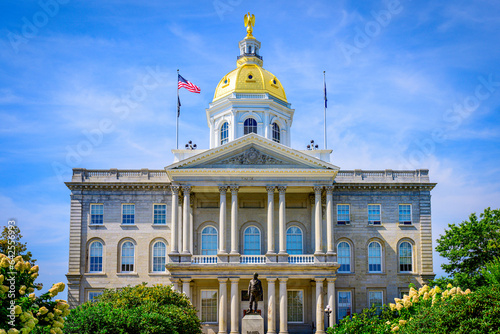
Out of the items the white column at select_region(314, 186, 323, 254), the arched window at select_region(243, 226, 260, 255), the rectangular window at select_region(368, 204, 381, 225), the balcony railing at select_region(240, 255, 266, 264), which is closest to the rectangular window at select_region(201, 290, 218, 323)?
the balcony railing at select_region(240, 255, 266, 264)

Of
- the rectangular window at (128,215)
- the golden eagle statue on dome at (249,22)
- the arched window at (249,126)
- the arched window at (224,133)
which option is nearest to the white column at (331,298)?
the arched window at (249,126)

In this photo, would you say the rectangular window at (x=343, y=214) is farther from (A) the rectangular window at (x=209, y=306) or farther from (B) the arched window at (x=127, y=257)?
(B) the arched window at (x=127, y=257)

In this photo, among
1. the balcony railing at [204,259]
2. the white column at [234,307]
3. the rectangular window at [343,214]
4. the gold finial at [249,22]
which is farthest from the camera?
the gold finial at [249,22]

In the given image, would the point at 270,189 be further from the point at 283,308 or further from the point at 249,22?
the point at 249,22

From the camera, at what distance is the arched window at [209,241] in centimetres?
5484

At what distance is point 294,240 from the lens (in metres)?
55.4

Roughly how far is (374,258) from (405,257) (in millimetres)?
2767

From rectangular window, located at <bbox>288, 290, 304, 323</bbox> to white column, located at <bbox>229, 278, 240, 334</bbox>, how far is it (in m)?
5.45

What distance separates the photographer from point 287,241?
5531cm

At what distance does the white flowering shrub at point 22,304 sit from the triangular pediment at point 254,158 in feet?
99.7

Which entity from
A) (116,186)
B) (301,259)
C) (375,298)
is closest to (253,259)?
(301,259)

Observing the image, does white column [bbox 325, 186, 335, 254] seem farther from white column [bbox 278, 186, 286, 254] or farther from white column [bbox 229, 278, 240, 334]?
white column [bbox 229, 278, 240, 334]

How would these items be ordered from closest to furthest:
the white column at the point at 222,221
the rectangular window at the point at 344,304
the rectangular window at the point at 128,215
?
the white column at the point at 222,221
the rectangular window at the point at 344,304
the rectangular window at the point at 128,215

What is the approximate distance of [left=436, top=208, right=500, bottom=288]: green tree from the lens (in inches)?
2019
